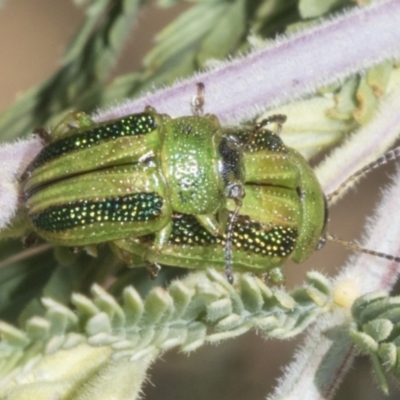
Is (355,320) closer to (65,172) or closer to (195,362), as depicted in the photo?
(65,172)

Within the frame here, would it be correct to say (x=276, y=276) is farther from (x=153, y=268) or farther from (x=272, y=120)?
(x=272, y=120)

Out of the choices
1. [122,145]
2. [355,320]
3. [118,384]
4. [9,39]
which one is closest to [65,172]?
[122,145]

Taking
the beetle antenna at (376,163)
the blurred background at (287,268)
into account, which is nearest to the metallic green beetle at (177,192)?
the beetle antenna at (376,163)

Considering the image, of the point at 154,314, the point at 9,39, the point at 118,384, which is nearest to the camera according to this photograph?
the point at 154,314

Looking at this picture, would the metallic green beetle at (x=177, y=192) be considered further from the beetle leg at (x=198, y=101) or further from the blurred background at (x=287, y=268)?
the blurred background at (x=287, y=268)

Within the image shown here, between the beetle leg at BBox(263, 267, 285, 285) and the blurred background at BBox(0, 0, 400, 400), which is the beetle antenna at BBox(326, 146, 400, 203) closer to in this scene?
the beetle leg at BBox(263, 267, 285, 285)
